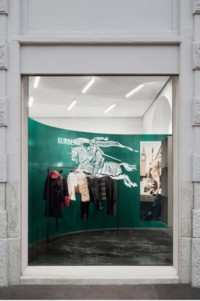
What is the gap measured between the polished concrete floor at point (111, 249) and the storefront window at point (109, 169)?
18mm

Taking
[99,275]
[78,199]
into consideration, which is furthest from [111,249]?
[78,199]

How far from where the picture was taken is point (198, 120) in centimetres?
679

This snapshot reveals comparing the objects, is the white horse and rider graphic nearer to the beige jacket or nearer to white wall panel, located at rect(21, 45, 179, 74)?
the beige jacket

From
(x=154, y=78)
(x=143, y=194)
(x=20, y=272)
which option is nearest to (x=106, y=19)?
(x=154, y=78)

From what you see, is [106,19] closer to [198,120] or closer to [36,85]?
[36,85]

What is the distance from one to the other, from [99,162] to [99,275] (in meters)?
1.94

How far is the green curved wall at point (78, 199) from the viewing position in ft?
24.9

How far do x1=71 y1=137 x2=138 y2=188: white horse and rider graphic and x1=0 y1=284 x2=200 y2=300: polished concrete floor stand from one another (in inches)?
71.9

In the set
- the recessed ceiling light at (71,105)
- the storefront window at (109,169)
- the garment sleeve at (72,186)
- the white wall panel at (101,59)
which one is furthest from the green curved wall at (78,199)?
the white wall panel at (101,59)

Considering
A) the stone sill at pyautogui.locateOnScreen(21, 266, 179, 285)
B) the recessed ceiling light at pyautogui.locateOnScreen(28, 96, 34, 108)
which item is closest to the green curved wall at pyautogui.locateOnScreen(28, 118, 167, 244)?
the recessed ceiling light at pyautogui.locateOnScreen(28, 96, 34, 108)

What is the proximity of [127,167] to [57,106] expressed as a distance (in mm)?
1680

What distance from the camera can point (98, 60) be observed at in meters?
6.99

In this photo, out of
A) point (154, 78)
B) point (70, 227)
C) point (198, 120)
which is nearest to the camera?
point (198, 120)

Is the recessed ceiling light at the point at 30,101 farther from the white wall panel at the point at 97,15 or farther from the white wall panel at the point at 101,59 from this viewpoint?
the white wall panel at the point at 97,15
